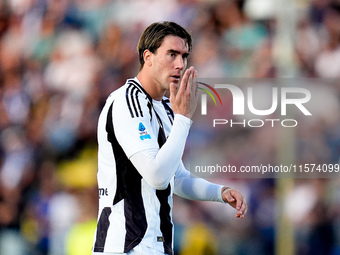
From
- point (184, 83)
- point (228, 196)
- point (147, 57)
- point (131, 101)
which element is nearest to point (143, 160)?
point (131, 101)

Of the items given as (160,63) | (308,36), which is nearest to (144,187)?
(160,63)

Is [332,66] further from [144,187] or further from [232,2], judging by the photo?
[144,187]

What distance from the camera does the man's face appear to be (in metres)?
3.03

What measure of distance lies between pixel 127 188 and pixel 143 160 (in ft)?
0.65

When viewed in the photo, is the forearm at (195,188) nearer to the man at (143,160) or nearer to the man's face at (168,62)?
the man at (143,160)

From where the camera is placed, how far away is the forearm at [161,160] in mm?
2674

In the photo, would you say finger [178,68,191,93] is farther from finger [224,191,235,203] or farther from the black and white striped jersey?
finger [224,191,235,203]

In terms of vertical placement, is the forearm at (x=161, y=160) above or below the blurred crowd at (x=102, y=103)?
below

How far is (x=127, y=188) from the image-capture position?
2.83 meters

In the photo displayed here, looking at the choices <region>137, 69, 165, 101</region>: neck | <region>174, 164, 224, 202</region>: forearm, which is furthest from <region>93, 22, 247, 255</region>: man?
<region>174, 164, 224, 202</region>: forearm

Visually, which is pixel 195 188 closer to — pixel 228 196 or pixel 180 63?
pixel 228 196

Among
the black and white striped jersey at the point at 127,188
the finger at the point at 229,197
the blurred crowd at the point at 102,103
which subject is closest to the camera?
the black and white striped jersey at the point at 127,188

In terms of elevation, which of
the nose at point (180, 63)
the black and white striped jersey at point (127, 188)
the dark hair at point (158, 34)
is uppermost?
the dark hair at point (158, 34)

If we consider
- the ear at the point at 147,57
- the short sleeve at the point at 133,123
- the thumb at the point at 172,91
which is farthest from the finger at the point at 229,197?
the ear at the point at 147,57
